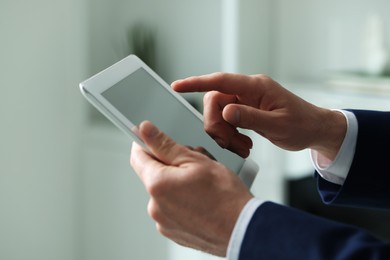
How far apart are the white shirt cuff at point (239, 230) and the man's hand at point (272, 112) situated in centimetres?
27

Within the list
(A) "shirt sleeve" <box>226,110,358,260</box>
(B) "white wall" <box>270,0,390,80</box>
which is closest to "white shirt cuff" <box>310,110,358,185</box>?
(A) "shirt sleeve" <box>226,110,358,260</box>

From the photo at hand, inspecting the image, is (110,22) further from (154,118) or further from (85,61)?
(154,118)

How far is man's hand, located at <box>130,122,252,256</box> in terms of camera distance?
0.62 m

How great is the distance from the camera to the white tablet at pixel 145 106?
755mm

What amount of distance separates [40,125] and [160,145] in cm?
148

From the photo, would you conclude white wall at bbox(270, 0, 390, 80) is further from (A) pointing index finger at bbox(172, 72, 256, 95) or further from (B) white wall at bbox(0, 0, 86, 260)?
(A) pointing index finger at bbox(172, 72, 256, 95)

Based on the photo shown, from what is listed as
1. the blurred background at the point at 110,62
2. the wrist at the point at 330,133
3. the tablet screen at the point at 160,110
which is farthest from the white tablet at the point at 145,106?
the blurred background at the point at 110,62

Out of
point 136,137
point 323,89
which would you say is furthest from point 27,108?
point 136,137

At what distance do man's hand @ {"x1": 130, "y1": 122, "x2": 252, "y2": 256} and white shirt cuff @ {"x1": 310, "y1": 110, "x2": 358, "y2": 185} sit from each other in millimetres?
285

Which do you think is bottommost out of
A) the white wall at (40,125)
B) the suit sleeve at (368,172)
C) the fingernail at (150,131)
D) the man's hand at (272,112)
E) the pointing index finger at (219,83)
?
the white wall at (40,125)

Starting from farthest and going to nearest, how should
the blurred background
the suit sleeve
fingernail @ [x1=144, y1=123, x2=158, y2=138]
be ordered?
the blurred background < the suit sleeve < fingernail @ [x1=144, y1=123, x2=158, y2=138]

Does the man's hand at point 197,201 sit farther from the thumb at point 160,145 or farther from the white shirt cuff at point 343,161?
the white shirt cuff at point 343,161

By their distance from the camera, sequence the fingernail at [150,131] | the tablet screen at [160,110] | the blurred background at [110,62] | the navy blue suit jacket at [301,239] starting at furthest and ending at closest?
1. the blurred background at [110,62]
2. the tablet screen at [160,110]
3. the fingernail at [150,131]
4. the navy blue suit jacket at [301,239]

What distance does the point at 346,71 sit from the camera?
2.02m
